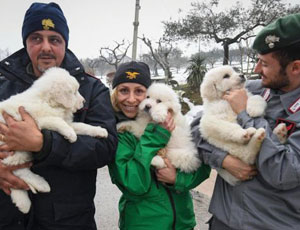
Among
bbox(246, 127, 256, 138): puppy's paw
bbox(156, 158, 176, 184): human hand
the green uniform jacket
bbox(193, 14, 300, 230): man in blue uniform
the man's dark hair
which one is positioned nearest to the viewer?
bbox(193, 14, 300, 230): man in blue uniform

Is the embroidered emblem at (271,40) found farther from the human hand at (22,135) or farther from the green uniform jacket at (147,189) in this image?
the human hand at (22,135)

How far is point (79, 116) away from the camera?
209 centimetres

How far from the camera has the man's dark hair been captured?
168 centimetres

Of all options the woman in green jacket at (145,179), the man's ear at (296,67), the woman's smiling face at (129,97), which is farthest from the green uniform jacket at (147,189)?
the man's ear at (296,67)

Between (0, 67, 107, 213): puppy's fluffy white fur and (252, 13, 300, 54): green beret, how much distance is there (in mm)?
1278

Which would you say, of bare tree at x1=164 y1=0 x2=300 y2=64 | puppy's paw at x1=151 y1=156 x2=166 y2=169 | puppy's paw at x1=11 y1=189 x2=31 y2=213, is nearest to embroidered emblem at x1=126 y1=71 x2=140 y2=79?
puppy's paw at x1=151 y1=156 x2=166 y2=169

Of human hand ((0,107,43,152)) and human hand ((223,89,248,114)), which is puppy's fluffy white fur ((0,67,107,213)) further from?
human hand ((223,89,248,114))

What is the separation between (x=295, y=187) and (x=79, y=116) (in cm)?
162

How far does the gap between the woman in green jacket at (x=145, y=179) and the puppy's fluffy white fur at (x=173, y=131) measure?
8 cm

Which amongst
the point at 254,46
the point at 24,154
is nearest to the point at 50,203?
the point at 24,154

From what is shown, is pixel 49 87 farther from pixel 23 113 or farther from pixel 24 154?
pixel 24 154

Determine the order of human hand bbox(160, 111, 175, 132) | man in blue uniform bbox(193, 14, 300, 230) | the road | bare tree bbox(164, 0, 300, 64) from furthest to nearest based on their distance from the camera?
bare tree bbox(164, 0, 300, 64), the road, human hand bbox(160, 111, 175, 132), man in blue uniform bbox(193, 14, 300, 230)

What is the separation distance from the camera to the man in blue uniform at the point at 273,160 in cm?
158

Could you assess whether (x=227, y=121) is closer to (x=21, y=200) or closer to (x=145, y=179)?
(x=145, y=179)
